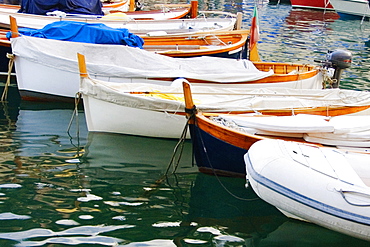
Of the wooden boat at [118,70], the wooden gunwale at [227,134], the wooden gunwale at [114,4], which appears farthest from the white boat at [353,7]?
the wooden gunwale at [227,134]

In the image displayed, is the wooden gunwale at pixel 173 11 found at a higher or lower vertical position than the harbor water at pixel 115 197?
higher

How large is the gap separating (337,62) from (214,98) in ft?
10.9

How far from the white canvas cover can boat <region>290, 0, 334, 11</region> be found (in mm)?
26045

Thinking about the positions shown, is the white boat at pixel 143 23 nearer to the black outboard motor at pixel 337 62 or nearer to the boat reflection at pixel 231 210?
the black outboard motor at pixel 337 62

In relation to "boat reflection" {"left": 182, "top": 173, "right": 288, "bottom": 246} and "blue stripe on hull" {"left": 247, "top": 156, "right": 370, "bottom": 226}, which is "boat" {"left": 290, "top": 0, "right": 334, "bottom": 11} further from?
"blue stripe on hull" {"left": 247, "top": 156, "right": 370, "bottom": 226}

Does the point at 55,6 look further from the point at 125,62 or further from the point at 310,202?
the point at 310,202

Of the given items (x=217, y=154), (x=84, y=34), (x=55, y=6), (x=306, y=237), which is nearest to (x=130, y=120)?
(x=217, y=154)

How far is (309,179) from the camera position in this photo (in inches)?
217

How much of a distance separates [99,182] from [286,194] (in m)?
2.91

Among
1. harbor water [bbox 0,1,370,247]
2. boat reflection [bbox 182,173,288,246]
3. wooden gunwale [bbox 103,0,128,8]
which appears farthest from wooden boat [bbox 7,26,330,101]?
wooden gunwale [bbox 103,0,128,8]

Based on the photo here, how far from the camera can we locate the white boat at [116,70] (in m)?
10.3

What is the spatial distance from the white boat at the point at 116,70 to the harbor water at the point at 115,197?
2.12 ft

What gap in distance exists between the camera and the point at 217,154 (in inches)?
281

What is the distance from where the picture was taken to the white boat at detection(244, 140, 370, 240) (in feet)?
17.4
